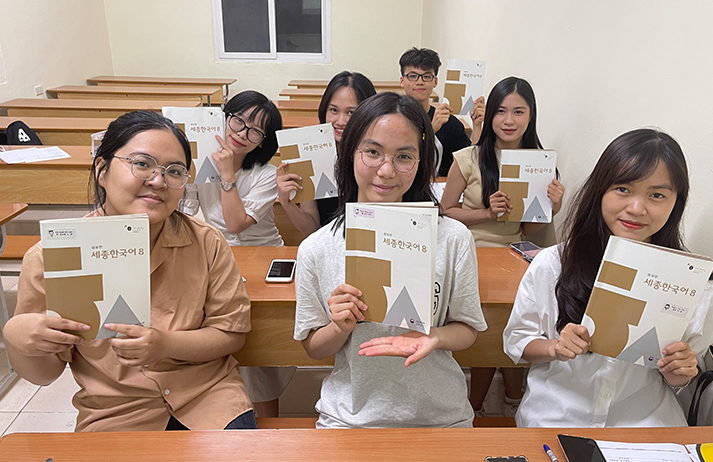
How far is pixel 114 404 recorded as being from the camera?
4.01 ft

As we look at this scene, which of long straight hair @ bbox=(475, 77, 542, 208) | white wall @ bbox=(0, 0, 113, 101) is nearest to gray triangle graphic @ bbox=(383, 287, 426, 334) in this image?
long straight hair @ bbox=(475, 77, 542, 208)

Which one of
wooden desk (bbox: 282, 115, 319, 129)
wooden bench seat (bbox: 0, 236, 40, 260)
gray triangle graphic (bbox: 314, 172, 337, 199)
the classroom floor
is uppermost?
wooden desk (bbox: 282, 115, 319, 129)

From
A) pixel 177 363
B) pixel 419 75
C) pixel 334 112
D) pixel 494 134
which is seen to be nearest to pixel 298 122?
pixel 419 75

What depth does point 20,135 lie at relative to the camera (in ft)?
11.3

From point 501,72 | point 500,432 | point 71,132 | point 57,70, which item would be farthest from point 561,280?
point 57,70

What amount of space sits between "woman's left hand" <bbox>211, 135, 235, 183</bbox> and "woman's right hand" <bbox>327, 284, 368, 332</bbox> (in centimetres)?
115

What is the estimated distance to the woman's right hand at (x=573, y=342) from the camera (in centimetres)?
108

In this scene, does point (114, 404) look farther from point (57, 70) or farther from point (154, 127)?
point (57, 70)

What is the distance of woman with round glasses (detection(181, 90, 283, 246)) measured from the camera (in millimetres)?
2074

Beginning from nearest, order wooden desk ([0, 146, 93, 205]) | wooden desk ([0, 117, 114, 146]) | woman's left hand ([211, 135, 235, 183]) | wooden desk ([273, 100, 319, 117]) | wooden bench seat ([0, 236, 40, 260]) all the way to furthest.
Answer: woman's left hand ([211, 135, 235, 183]) < wooden bench seat ([0, 236, 40, 260]) < wooden desk ([0, 146, 93, 205]) < wooden desk ([0, 117, 114, 146]) < wooden desk ([273, 100, 319, 117])

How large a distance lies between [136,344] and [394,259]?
1.89ft

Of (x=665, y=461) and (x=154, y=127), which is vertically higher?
Answer: (x=154, y=127)

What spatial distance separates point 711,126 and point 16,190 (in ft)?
11.0

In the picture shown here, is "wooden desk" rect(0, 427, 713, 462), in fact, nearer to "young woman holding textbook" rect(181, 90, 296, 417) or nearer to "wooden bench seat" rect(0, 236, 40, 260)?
"young woman holding textbook" rect(181, 90, 296, 417)
